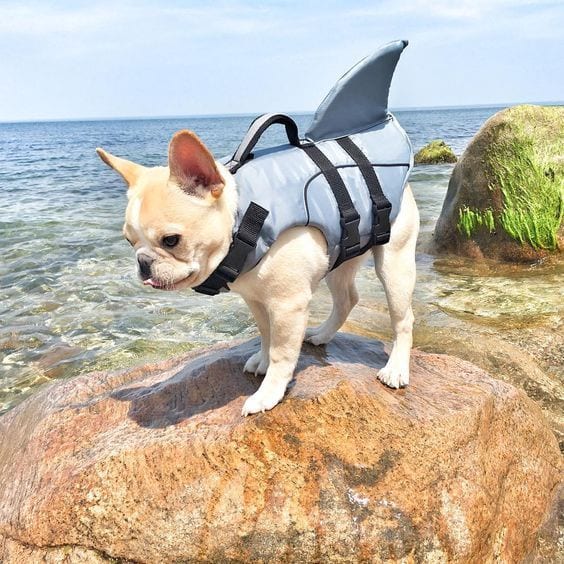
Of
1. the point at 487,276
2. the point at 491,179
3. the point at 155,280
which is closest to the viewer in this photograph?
the point at 155,280

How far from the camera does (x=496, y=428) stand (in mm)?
3785

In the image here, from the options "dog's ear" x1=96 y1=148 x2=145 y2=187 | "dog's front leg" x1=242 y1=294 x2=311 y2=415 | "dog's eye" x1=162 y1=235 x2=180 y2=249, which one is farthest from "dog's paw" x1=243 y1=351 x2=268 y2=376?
"dog's ear" x1=96 y1=148 x2=145 y2=187

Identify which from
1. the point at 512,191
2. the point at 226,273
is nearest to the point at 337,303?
the point at 226,273

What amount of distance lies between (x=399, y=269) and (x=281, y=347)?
1021mm

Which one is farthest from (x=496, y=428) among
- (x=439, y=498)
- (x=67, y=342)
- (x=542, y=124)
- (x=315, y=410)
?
(x=542, y=124)

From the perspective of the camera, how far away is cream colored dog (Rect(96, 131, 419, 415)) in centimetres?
295

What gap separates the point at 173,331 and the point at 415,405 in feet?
14.5

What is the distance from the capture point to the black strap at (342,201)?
3520mm

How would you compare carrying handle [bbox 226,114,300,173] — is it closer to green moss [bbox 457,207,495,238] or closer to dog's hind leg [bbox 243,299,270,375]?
dog's hind leg [bbox 243,299,270,375]

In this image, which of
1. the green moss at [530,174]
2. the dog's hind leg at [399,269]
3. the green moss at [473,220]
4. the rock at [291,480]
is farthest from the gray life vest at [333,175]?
the green moss at [473,220]

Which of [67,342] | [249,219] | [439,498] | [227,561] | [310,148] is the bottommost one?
[67,342]

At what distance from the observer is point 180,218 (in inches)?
116

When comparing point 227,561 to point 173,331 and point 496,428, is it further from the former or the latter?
point 173,331

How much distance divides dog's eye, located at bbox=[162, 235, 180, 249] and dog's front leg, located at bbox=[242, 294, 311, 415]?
0.71 meters
